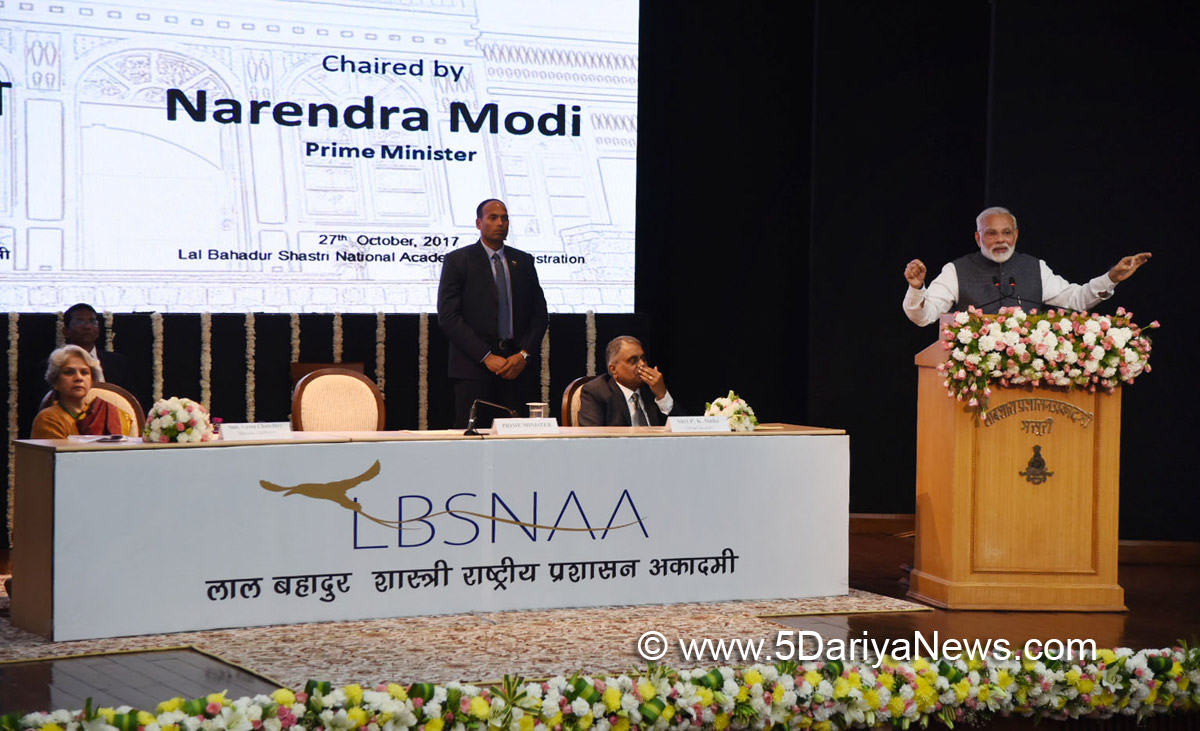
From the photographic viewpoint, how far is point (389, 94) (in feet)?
22.3

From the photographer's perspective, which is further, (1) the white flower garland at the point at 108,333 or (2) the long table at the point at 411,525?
(1) the white flower garland at the point at 108,333

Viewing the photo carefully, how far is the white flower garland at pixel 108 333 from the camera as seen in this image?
21.1ft

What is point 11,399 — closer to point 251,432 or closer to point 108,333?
point 108,333

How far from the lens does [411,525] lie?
15.0ft

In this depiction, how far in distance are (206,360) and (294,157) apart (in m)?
1.10

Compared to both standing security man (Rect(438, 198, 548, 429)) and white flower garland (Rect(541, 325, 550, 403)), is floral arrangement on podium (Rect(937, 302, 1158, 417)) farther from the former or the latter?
white flower garland (Rect(541, 325, 550, 403))

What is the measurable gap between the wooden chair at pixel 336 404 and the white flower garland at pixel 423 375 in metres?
1.60

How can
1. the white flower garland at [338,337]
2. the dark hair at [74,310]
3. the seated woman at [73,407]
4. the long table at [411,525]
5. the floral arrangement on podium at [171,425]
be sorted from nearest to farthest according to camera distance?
the long table at [411,525] < the floral arrangement on podium at [171,425] < the seated woman at [73,407] < the dark hair at [74,310] < the white flower garland at [338,337]

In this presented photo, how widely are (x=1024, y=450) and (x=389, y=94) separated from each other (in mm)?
3635

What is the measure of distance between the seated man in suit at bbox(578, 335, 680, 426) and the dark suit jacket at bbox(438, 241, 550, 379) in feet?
3.10

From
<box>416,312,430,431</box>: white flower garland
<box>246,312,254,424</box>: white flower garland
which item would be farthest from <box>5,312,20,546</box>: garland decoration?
<box>416,312,430,431</box>: white flower garland

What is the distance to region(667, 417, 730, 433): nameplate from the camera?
498cm

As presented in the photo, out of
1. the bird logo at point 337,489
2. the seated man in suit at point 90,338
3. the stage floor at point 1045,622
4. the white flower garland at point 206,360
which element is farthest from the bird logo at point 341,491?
the white flower garland at point 206,360

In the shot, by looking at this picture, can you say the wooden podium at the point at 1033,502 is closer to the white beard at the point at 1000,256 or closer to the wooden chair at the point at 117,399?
the white beard at the point at 1000,256
